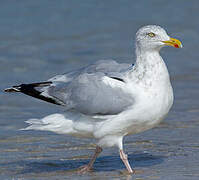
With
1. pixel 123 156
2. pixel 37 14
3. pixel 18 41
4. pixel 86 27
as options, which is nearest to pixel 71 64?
pixel 18 41

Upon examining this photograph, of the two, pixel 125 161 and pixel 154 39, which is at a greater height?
pixel 154 39

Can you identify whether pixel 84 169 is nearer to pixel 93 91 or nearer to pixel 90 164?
pixel 90 164

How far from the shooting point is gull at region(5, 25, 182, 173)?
22.5 ft

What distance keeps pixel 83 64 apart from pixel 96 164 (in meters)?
5.56

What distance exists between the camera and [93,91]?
7086 millimetres

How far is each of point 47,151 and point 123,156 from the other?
1196 millimetres

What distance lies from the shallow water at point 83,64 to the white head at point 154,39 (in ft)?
4.45

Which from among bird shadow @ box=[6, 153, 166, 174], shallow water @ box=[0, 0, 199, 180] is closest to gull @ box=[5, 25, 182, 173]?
bird shadow @ box=[6, 153, 166, 174]

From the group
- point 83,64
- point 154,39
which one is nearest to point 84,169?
point 154,39

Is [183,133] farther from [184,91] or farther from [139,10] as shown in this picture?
[139,10]

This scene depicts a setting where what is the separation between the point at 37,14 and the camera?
56.6 feet

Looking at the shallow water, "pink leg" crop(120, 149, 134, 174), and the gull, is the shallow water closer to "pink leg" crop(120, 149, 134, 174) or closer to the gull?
"pink leg" crop(120, 149, 134, 174)

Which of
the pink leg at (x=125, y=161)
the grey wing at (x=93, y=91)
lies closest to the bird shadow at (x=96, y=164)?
the pink leg at (x=125, y=161)

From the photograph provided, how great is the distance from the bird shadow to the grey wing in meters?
0.73
